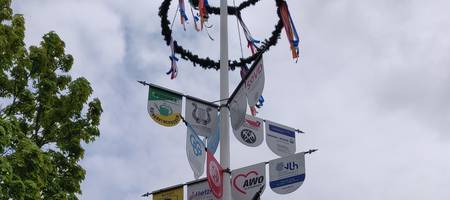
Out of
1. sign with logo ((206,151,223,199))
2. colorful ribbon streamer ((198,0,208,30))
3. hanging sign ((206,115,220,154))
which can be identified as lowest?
sign with logo ((206,151,223,199))

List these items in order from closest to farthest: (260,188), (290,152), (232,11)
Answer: (260,188) → (290,152) → (232,11)

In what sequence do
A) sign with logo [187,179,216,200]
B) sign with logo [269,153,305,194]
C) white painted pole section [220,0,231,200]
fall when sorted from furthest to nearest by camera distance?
sign with logo [187,179,216,200] → sign with logo [269,153,305,194] → white painted pole section [220,0,231,200]

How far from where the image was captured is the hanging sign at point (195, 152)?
8163 millimetres

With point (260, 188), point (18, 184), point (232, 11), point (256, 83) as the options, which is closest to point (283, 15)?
point (232, 11)

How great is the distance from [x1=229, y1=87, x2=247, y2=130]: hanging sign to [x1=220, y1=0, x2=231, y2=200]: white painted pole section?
0.23m

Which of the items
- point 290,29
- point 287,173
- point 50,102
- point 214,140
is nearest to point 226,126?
point 214,140

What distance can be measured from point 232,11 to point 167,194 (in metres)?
3.09

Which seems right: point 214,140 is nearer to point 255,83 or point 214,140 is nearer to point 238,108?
point 238,108

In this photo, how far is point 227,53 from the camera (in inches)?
363

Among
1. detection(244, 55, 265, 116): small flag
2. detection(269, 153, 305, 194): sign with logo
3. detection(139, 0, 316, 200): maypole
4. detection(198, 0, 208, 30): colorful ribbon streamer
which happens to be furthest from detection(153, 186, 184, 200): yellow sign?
detection(198, 0, 208, 30): colorful ribbon streamer

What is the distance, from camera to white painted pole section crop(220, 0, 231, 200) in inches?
323

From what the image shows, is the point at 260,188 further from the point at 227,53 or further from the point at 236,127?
the point at 227,53

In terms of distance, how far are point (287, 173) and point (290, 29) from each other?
88.9 inches

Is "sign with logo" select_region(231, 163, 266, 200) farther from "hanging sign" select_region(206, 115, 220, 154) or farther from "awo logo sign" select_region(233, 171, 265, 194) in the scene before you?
"hanging sign" select_region(206, 115, 220, 154)
